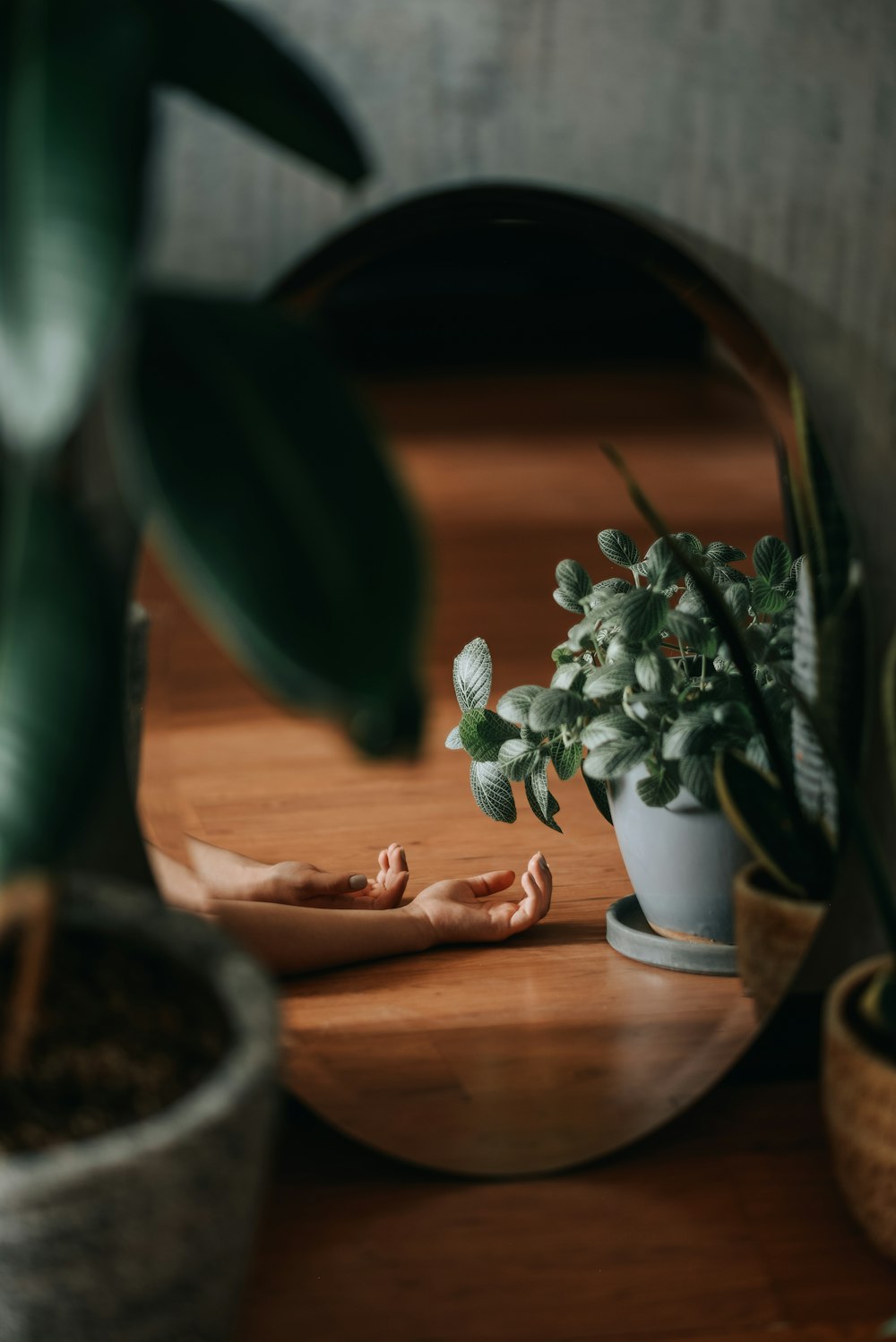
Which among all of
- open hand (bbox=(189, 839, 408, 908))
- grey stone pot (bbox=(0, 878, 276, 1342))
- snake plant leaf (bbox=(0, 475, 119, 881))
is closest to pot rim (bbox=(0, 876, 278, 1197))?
grey stone pot (bbox=(0, 878, 276, 1342))

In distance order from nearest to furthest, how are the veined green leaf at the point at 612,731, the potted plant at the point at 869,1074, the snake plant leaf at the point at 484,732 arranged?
the potted plant at the point at 869,1074 < the veined green leaf at the point at 612,731 < the snake plant leaf at the point at 484,732

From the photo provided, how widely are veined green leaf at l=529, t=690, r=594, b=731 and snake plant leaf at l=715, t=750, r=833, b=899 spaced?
0.14 m

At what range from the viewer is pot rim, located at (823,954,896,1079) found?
0.88m

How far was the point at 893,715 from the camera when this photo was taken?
0.89m

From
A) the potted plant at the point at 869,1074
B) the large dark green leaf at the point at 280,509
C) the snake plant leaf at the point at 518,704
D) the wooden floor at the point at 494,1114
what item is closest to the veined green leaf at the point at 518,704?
the snake plant leaf at the point at 518,704

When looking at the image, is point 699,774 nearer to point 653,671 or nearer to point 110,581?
point 653,671

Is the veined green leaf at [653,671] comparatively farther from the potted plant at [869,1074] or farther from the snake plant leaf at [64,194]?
the snake plant leaf at [64,194]

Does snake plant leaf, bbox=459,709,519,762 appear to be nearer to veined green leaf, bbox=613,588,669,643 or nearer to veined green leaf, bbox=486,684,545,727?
veined green leaf, bbox=486,684,545,727

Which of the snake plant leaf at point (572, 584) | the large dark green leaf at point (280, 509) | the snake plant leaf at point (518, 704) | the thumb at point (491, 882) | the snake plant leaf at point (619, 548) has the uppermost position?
the large dark green leaf at point (280, 509)

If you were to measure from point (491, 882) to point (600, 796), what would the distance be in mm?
136

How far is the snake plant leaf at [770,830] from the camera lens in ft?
3.31

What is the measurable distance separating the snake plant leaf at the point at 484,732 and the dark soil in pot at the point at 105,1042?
50 centimetres

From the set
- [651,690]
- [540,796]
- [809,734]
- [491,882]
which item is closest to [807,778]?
[809,734]

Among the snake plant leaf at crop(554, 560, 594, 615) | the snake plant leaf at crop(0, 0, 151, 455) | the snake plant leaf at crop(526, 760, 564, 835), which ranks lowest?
the snake plant leaf at crop(526, 760, 564, 835)
